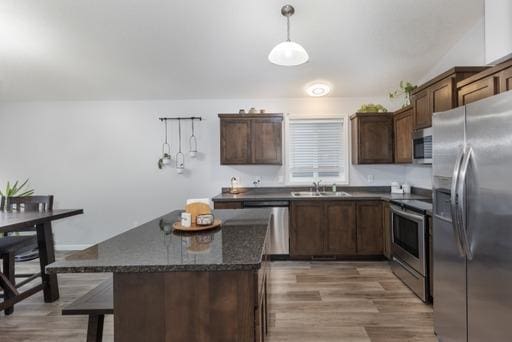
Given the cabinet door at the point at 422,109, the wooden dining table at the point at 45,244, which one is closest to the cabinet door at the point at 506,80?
the cabinet door at the point at 422,109

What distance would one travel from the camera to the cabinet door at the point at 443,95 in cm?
239

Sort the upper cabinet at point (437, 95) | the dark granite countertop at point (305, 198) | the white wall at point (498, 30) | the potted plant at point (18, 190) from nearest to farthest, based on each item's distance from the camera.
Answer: the white wall at point (498, 30)
the upper cabinet at point (437, 95)
the dark granite countertop at point (305, 198)
the potted plant at point (18, 190)

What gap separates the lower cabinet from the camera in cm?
372

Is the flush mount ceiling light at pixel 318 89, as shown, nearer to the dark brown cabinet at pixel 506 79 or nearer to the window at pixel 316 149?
the window at pixel 316 149

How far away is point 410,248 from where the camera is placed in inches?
114

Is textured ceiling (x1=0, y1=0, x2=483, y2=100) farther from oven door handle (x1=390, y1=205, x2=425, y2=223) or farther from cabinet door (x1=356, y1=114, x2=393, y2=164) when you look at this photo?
oven door handle (x1=390, y1=205, x2=425, y2=223)

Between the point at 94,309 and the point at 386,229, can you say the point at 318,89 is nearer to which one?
the point at 386,229

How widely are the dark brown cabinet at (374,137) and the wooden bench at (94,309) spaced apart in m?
3.56

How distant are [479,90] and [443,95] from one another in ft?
1.51

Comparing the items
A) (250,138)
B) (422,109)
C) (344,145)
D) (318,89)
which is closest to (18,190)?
(250,138)

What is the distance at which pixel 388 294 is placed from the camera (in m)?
2.83

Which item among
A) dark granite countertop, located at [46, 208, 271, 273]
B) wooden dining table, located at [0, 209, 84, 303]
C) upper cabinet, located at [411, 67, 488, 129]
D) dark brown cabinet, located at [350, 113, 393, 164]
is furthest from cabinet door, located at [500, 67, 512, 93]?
wooden dining table, located at [0, 209, 84, 303]

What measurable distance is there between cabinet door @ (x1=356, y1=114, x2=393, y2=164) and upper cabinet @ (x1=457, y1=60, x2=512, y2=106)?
5.32 feet

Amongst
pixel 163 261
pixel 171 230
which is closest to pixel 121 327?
pixel 163 261
